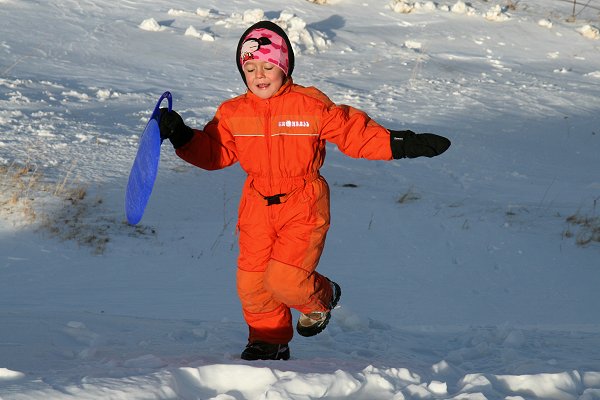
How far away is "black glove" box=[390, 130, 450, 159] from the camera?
3.66 meters

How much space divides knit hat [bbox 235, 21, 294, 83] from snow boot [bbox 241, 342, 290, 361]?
4.01 feet

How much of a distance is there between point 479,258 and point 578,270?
2.33 feet

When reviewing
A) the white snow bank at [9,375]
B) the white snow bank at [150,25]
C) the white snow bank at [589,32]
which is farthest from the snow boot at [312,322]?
the white snow bank at [589,32]

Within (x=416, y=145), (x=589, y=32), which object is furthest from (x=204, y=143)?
(x=589, y=32)

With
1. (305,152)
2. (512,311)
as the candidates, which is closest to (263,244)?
(305,152)

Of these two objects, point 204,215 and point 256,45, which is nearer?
point 256,45

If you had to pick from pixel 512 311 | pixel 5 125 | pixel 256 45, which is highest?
pixel 256 45

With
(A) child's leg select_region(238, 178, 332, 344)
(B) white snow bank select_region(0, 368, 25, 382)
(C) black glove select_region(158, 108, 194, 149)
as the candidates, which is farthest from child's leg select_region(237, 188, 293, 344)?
(B) white snow bank select_region(0, 368, 25, 382)

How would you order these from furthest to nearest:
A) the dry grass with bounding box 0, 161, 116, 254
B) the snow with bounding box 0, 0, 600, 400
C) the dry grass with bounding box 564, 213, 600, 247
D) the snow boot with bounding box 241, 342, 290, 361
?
the dry grass with bounding box 564, 213, 600, 247 → the dry grass with bounding box 0, 161, 116, 254 → the snow boot with bounding box 241, 342, 290, 361 → the snow with bounding box 0, 0, 600, 400

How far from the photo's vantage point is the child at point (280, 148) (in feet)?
12.1

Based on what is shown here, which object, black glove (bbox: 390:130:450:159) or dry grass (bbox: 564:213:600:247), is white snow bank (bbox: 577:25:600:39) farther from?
black glove (bbox: 390:130:450:159)

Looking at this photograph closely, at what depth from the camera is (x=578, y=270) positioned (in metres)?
6.28

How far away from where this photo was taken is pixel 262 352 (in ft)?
12.8

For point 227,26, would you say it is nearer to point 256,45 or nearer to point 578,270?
point 578,270
